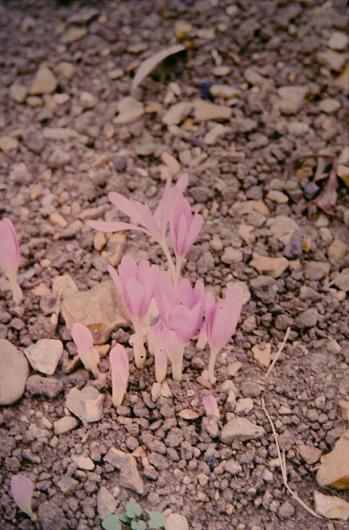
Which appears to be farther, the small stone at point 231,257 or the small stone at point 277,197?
the small stone at point 277,197

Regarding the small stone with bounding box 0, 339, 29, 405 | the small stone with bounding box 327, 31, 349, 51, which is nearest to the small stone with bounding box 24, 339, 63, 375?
the small stone with bounding box 0, 339, 29, 405

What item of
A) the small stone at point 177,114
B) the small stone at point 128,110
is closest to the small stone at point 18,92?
the small stone at point 128,110

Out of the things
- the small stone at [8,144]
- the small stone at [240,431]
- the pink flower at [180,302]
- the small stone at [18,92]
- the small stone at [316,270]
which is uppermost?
the small stone at [18,92]

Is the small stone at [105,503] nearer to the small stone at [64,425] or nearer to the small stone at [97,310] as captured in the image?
the small stone at [64,425]

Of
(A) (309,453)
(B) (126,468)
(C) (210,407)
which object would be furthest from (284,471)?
(B) (126,468)

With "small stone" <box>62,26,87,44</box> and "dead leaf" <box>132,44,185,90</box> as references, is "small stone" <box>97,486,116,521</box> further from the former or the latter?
"small stone" <box>62,26,87,44</box>

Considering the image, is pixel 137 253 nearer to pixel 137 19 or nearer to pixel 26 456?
pixel 26 456
